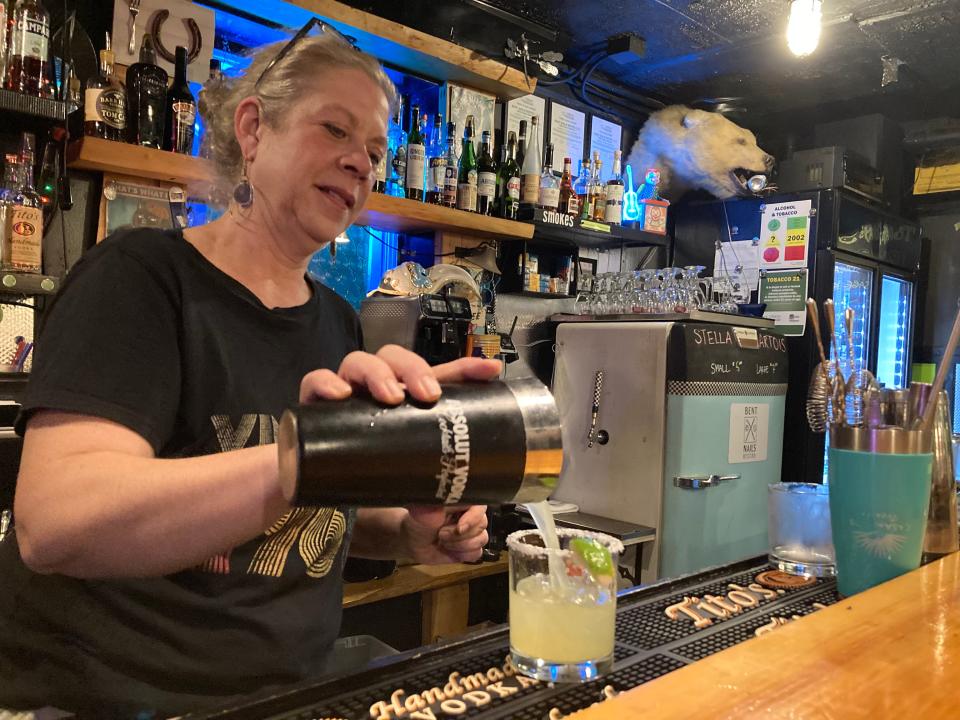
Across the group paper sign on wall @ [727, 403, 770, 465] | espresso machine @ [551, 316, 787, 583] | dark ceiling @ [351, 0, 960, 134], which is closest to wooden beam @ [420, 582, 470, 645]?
espresso machine @ [551, 316, 787, 583]

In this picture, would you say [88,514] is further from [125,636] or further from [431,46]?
[431,46]

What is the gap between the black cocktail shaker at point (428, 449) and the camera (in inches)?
22.0

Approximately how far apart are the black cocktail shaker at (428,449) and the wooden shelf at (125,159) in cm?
167

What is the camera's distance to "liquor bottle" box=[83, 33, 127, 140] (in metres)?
2.11

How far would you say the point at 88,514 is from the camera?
2.35 feet

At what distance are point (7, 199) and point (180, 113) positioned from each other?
1.80ft

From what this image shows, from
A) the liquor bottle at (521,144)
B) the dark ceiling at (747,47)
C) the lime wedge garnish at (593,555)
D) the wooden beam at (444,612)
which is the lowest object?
the wooden beam at (444,612)

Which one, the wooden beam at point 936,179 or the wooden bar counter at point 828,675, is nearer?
the wooden bar counter at point 828,675

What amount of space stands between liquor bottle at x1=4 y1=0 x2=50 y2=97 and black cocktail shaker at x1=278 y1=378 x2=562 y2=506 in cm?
192

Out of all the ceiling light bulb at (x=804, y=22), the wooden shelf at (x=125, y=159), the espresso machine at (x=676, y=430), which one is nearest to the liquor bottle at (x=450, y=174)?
the espresso machine at (x=676, y=430)

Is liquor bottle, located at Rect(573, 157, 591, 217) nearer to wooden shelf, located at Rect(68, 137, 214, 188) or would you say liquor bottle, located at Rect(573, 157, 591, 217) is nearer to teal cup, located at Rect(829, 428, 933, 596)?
wooden shelf, located at Rect(68, 137, 214, 188)

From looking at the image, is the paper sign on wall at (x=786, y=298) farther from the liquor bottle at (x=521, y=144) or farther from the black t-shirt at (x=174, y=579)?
the black t-shirt at (x=174, y=579)

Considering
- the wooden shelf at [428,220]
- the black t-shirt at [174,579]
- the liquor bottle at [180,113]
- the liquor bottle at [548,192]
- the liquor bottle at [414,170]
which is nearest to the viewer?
the black t-shirt at [174,579]

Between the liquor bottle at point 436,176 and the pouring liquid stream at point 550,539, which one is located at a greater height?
the liquor bottle at point 436,176
